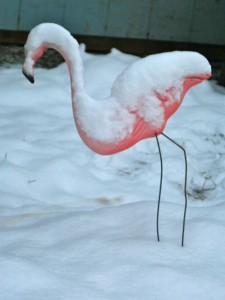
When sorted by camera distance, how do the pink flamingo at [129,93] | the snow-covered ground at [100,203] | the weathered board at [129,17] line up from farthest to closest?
the weathered board at [129,17], the pink flamingo at [129,93], the snow-covered ground at [100,203]

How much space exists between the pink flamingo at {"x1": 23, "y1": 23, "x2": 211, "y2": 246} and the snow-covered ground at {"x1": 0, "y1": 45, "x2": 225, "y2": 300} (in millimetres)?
413

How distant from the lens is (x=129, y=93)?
2.48 meters

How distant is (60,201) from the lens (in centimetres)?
344

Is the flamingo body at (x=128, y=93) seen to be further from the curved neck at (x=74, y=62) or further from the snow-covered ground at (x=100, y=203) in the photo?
the snow-covered ground at (x=100, y=203)

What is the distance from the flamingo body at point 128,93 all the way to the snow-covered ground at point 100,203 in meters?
0.42

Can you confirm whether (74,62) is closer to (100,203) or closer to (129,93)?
(129,93)

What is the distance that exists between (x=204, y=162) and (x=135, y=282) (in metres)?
1.83

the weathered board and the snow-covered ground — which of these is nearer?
the snow-covered ground

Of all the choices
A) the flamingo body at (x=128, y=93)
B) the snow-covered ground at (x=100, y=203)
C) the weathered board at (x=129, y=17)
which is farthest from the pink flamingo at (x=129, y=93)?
the weathered board at (x=129, y=17)

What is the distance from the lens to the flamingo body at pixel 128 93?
2.47 meters

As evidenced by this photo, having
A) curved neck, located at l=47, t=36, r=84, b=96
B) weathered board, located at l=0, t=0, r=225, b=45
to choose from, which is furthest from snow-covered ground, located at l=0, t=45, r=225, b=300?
curved neck, located at l=47, t=36, r=84, b=96

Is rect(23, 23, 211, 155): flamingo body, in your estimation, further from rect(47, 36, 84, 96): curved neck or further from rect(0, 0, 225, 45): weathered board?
rect(0, 0, 225, 45): weathered board

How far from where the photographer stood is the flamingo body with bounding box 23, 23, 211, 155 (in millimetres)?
2469

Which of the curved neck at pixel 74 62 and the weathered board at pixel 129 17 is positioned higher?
the curved neck at pixel 74 62
